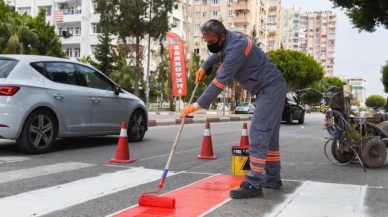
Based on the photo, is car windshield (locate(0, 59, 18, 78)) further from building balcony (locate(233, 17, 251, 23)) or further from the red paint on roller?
building balcony (locate(233, 17, 251, 23))

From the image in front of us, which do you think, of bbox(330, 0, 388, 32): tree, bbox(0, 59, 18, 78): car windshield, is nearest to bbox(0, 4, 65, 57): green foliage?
bbox(330, 0, 388, 32): tree

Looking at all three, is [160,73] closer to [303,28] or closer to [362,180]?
[362,180]

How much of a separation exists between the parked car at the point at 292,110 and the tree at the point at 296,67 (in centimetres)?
3990

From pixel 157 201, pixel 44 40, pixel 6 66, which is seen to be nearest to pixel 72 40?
pixel 44 40

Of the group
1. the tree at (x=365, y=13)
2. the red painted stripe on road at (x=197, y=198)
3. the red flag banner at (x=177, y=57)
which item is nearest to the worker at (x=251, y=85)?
the red painted stripe on road at (x=197, y=198)

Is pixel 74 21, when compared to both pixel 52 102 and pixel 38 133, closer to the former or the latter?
pixel 52 102

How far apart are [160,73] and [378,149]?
4424cm

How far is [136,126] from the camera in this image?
9969 mm

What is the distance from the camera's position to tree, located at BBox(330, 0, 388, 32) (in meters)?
18.2

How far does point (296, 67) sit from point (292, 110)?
143ft

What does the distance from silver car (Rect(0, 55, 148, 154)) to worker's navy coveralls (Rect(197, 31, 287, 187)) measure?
12.3ft

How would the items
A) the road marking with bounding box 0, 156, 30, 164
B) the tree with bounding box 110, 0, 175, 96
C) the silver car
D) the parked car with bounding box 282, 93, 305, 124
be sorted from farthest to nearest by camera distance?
the tree with bounding box 110, 0, 175, 96
the parked car with bounding box 282, 93, 305, 124
the silver car
the road marking with bounding box 0, 156, 30, 164

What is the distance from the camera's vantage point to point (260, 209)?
423 centimetres

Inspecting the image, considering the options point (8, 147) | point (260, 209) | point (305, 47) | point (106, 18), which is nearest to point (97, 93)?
point (8, 147)
